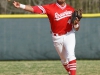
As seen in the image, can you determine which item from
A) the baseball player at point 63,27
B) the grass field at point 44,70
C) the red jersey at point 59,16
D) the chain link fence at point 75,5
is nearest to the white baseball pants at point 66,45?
the baseball player at point 63,27

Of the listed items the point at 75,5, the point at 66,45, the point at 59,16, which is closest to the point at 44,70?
the point at 66,45

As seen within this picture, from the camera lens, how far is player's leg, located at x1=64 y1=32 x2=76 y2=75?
7.54m

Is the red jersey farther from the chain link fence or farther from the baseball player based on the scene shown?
the chain link fence

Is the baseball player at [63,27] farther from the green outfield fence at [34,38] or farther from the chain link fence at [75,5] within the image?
the chain link fence at [75,5]

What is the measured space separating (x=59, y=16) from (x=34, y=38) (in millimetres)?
5201

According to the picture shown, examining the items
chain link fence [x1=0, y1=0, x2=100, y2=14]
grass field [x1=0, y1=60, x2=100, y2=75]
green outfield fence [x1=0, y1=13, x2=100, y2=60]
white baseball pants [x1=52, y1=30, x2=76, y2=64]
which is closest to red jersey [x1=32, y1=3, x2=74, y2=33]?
white baseball pants [x1=52, y1=30, x2=76, y2=64]

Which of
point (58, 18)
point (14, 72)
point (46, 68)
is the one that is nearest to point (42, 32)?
point (46, 68)

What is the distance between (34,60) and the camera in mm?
12664

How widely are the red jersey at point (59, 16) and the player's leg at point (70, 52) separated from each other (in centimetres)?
14

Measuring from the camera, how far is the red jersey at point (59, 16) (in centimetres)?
762

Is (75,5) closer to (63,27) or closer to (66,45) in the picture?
(63,27)

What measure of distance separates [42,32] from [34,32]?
0.25 metres

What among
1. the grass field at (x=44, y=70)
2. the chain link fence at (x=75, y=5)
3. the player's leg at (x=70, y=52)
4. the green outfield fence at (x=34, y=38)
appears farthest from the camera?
the chain link fence at (x=75, y=5)

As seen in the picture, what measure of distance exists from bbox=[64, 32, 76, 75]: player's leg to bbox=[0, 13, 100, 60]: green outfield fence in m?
5.02
